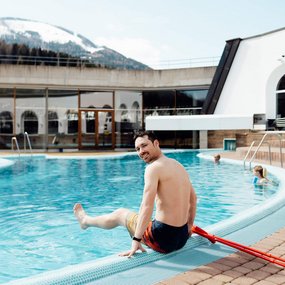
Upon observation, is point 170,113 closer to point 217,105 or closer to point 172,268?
point 217,105

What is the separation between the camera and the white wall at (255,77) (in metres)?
20.1

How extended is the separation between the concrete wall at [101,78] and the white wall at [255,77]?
1.40m

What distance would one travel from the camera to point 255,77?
68.4 feet

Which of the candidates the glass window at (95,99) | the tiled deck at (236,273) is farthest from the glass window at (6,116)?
the tiled deck at (236,273)

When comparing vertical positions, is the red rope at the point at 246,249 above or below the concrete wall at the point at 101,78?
below

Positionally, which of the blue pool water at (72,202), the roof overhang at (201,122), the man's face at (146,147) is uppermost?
the roof overhang at (201,122)

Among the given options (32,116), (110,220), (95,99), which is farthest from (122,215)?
(95,99)

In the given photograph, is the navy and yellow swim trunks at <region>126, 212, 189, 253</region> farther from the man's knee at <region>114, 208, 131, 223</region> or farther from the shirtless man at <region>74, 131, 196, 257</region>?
the man's knee at <region>114, 208, 131, 223</region>

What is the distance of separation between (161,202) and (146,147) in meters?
0.45

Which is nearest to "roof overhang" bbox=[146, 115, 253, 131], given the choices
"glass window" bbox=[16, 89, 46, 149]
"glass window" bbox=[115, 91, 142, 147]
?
"glass window" bbox=[115, 91, 142, 147]

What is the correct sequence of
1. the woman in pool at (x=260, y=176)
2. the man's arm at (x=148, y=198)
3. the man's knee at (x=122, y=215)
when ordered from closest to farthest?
the man's arm at (x=148, y=198) < the man's knee at (x=122, y=215) < the woman in pool at (x=260, y=176)

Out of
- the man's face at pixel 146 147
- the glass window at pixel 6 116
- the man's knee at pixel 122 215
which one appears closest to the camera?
the man's face at pixel 146 147

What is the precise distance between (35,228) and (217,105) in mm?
18216

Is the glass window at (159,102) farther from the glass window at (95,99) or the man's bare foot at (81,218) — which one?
the man's bare foot at (81,218)
